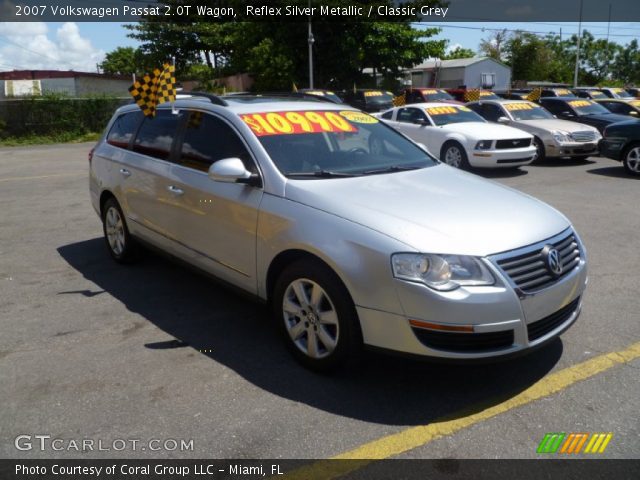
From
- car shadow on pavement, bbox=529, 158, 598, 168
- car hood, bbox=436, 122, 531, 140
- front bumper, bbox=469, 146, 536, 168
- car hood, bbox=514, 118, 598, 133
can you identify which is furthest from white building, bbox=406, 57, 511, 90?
front bumper, bbox=469, 146, 536, 168

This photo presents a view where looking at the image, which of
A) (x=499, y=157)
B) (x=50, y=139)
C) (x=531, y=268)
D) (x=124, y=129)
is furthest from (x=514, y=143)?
(x=50, y=139)

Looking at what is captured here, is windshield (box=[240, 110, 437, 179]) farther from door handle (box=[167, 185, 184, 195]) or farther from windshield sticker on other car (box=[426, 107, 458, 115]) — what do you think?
windshield sticker on other car (box=[426, 107, 458, 115])

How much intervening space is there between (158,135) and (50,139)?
63.3ft

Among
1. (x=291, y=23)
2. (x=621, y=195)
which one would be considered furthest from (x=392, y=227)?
(x=291, y=23)

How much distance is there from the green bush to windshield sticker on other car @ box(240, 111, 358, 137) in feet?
67.8

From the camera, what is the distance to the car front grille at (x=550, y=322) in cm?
323

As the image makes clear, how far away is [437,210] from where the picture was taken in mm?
3469

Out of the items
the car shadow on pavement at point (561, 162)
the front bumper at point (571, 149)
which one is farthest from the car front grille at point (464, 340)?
the car shadow on pavement at point (561, 162)

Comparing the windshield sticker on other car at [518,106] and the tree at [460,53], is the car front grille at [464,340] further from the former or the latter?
the tree at [460,53]

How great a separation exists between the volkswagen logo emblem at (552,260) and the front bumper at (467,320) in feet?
0.31

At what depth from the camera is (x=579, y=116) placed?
51.8 feet

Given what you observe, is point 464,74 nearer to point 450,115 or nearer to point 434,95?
point 434,95

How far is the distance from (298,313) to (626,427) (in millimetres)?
1931

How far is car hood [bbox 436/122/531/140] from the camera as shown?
38.3 feet
